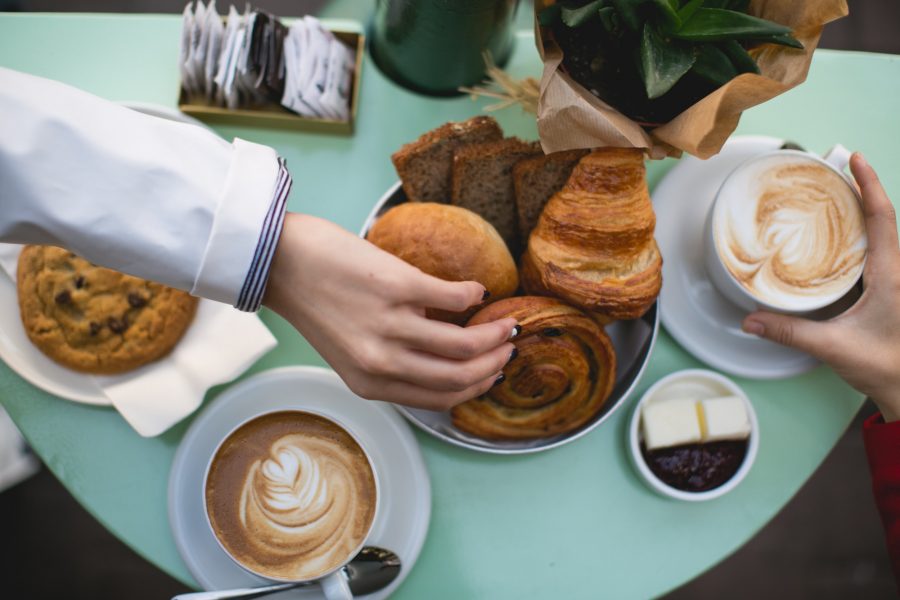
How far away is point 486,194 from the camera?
1.03 metres

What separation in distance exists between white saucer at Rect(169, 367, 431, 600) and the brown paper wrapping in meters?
0.49

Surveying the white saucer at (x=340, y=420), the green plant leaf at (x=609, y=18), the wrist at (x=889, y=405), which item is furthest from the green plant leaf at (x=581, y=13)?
the wrist at (x=889, y=405)

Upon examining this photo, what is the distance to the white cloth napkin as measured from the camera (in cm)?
98

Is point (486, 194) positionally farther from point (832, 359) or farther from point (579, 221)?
point (832, 359)

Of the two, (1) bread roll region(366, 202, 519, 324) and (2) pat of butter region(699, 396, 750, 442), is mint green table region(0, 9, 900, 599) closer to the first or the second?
(2) pat of butter region(699, 396, 750, 442)

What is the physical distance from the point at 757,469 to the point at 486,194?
2.11 ft

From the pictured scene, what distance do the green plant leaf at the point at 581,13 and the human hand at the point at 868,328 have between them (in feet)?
1.62

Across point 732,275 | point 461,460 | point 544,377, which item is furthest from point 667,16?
point 461,460

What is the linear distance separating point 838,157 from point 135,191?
1.02 m

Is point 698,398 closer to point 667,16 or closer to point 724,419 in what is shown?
point 724,419

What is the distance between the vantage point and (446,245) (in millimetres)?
900

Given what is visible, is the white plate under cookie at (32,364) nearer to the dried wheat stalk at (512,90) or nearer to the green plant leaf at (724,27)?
the dried wheat stalk at (512,90)

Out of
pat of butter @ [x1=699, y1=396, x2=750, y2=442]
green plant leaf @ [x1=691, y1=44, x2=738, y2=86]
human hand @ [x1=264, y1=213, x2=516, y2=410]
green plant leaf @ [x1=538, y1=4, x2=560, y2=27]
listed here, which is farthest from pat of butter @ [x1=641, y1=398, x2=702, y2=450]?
green plant leaf @ [x1=538, y1=4, x2=560, y2=27]

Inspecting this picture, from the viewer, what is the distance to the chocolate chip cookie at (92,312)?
0.98 metres
